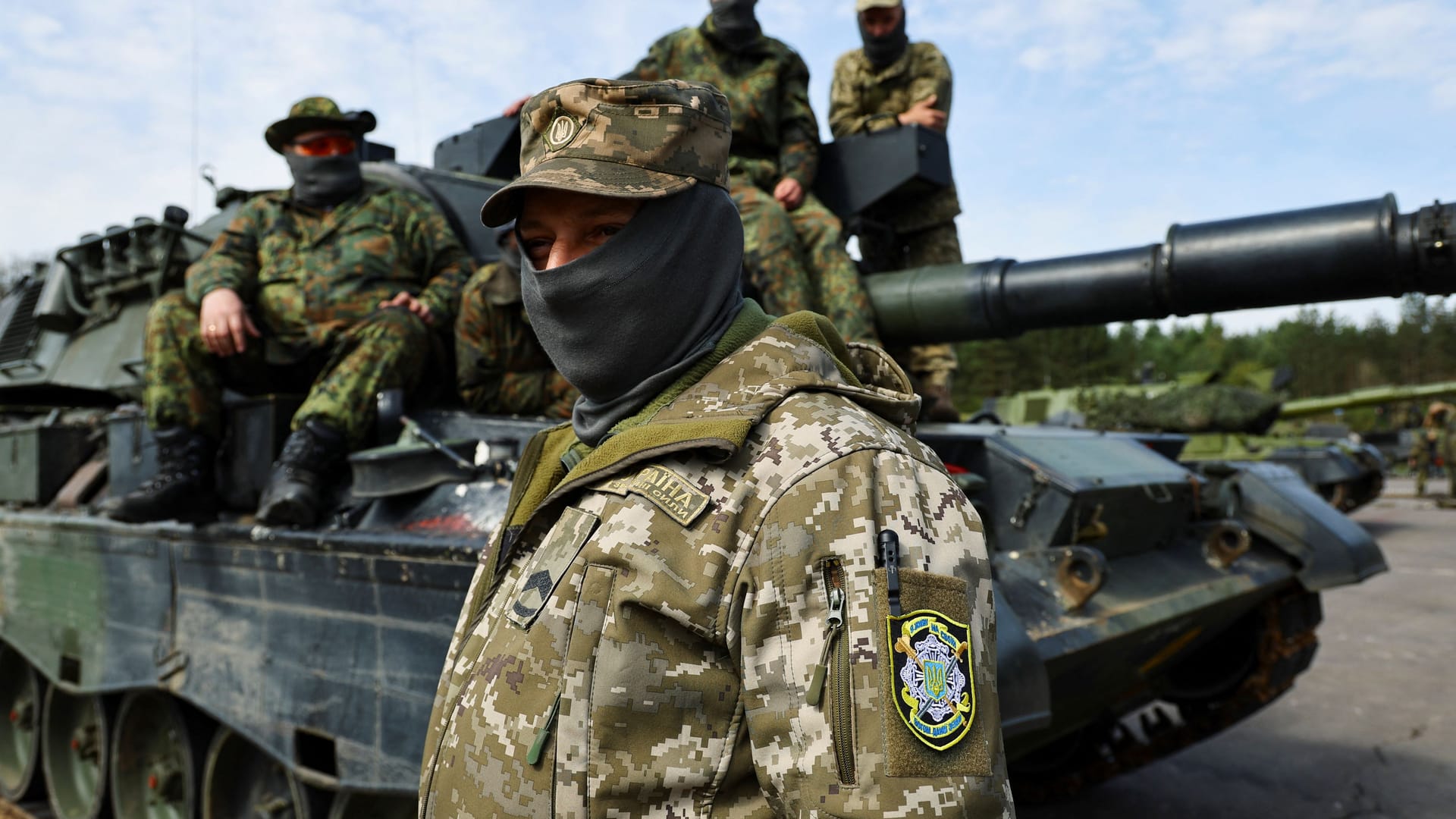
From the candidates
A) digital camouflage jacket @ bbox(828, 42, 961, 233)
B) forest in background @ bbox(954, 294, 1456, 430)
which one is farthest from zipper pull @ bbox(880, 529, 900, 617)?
forest in background @ bbox(954, 294, 1456, 430)

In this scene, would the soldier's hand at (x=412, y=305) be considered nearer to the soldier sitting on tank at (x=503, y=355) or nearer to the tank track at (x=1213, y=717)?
the soldier sitting on tank at (x=503, y=355)

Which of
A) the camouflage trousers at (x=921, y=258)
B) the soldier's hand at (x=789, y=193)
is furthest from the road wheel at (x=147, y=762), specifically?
the camouflage trousers at (x=921, y=258)

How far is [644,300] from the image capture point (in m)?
1.39

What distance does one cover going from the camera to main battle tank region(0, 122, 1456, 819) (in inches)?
120

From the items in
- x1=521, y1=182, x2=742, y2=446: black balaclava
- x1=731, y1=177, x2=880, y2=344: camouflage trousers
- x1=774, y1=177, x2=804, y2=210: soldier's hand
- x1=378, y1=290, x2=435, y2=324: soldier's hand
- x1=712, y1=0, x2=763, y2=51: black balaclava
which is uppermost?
x1=712, y1=0, x2=763, y2=51: black balaclava

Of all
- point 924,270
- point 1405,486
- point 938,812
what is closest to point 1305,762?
point 924,270

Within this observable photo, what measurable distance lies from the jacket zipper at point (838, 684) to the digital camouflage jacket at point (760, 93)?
352 centimetres

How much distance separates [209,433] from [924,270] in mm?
2627

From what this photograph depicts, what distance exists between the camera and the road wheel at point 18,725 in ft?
17.4

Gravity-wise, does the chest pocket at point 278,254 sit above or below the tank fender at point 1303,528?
above

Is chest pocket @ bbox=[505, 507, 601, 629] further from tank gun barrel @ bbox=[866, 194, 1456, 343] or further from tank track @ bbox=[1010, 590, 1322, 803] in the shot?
tank track @ bbox=[1010, 590, 1322, 803]

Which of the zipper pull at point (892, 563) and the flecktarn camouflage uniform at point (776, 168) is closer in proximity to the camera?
the zipper pull at point (892, 563)

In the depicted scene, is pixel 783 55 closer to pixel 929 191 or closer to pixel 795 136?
pixel 795 136

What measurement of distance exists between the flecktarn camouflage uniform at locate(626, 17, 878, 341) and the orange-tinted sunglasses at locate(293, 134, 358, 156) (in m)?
1.33
